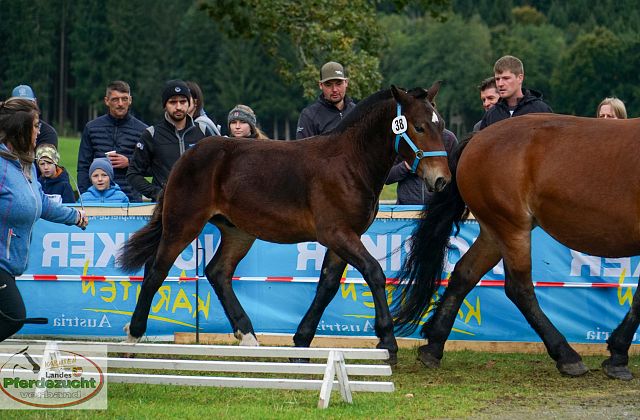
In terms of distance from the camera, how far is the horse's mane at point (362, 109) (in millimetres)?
8555

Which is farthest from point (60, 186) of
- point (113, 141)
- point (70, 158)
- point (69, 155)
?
point (69, 155)

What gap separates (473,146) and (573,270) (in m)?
2.05

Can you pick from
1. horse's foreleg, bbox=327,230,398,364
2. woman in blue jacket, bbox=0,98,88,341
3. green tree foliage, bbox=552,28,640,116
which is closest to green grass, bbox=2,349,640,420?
horse's foreleg, bbox=327,230,398,364

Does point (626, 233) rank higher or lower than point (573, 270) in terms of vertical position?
higher

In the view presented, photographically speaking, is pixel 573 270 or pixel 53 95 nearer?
pixel 573 270

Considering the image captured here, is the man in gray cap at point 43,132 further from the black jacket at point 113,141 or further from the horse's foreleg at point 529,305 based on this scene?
the horse's foreleg at point 529,305

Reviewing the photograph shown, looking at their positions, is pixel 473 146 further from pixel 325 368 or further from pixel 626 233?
pixel 325 368

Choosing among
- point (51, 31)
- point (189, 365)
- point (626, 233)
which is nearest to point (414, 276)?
point (626, 233)

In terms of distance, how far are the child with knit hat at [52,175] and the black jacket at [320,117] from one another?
8.29 ft

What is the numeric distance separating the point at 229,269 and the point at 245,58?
104422mm

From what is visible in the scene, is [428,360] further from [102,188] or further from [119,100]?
[119,100]

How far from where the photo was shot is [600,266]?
992 cm

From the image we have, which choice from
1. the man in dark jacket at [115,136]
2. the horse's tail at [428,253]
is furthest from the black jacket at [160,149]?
the horse's tail at [428,253]

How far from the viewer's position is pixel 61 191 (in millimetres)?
11352
